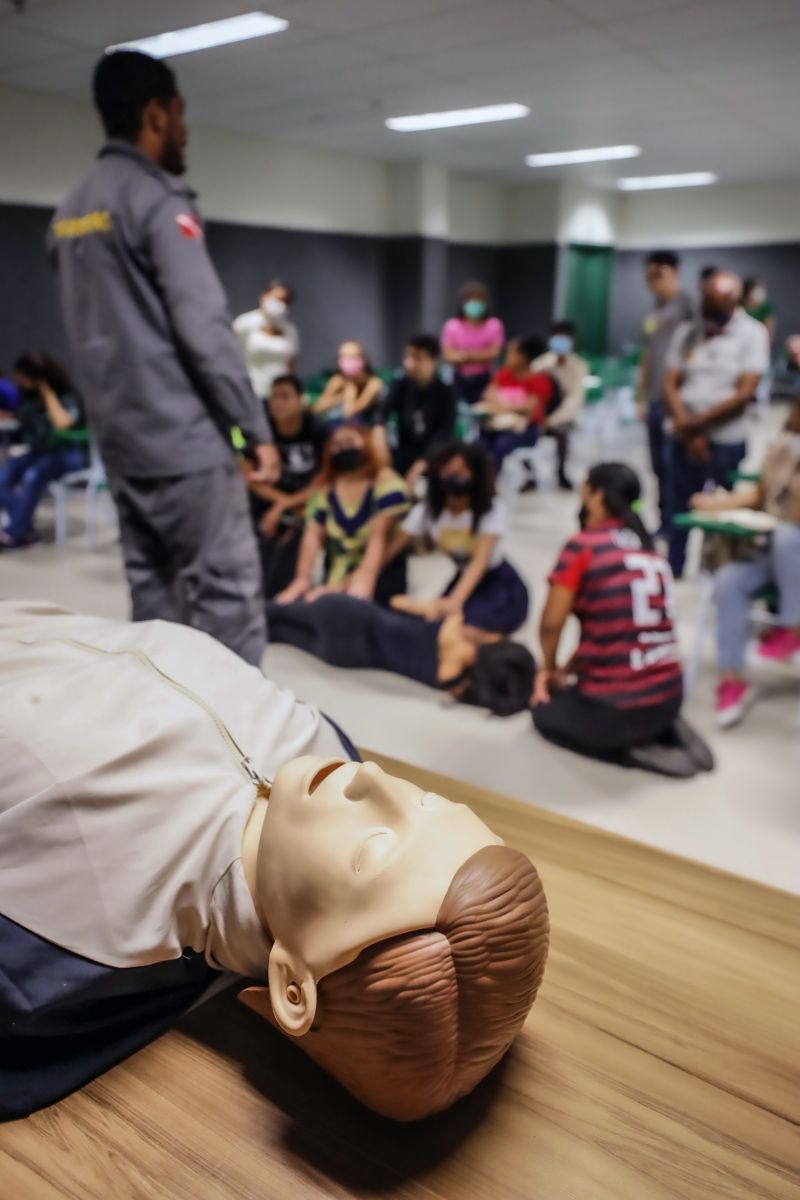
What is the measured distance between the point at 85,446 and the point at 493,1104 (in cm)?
491

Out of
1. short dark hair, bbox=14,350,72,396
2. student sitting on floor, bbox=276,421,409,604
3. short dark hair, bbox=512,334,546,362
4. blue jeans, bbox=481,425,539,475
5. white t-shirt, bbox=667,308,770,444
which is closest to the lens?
student sitting on floor, bbox=276,421,409,604

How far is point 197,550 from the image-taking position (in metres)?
2.52

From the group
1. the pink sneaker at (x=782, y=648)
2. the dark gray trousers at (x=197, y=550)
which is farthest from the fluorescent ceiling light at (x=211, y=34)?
the pink sneaker at (x=782, y=648)

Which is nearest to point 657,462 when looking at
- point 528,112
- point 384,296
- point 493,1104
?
point 528,112

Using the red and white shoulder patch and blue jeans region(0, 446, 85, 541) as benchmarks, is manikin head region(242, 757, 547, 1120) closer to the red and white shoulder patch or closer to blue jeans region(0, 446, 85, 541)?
the red and white shoulder patch

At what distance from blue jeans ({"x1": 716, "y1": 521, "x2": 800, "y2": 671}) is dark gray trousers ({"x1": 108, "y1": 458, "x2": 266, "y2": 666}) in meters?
1.54

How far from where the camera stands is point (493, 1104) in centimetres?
101

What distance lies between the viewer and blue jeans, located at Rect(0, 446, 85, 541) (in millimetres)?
5062

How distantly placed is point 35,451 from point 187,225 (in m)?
3.25

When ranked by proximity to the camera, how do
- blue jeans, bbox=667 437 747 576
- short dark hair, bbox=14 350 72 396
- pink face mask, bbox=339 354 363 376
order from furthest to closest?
pink face mask, bbox=339 354 363 376, short dark hair, bbox=14 350 72 396, blue jeans, bbox=667 437 747 576

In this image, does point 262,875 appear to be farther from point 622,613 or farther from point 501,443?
point 501,443

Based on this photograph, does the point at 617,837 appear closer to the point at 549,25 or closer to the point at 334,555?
the point at 334,555

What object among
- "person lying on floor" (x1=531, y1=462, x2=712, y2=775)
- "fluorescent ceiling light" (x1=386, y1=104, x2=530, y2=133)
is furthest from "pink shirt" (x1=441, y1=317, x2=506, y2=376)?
"person lying on floor" (x1=531, y1=462, x2=712, y2=775)

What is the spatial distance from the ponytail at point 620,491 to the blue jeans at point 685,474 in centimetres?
182
